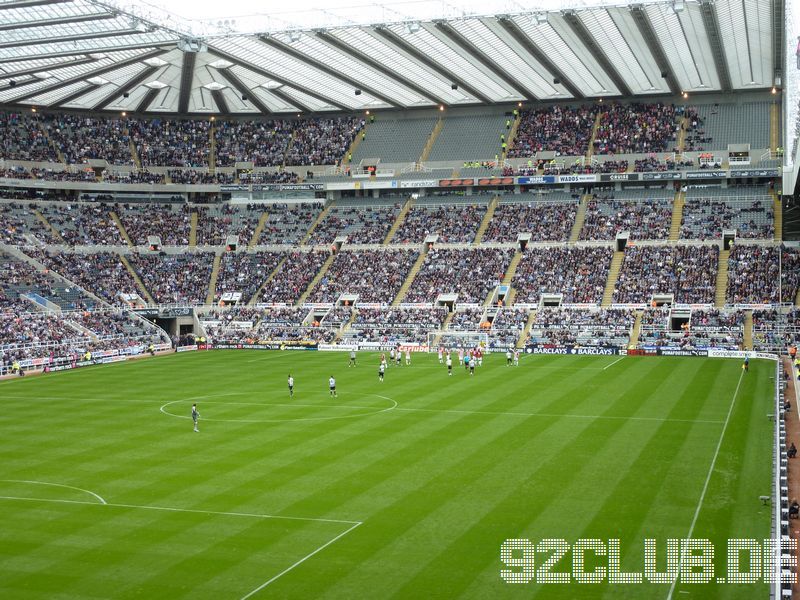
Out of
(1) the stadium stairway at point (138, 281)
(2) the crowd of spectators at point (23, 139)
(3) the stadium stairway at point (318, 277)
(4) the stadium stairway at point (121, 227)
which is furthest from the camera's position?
(4) the stadium stairway at point (121, 227)

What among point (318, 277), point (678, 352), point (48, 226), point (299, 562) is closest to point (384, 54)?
point (318, 277)

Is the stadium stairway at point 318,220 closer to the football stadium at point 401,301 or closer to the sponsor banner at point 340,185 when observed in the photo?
the football stadium at point 401,301

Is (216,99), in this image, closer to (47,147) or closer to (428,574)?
(47,147)

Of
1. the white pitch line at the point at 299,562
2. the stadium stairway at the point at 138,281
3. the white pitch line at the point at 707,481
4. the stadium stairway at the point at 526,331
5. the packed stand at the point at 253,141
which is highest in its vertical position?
the packed stand at the point at 253,141

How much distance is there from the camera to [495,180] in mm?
84688

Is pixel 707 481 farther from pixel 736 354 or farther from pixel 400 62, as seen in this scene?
pixel 400 62

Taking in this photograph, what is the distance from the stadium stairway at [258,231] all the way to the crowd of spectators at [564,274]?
28.5m

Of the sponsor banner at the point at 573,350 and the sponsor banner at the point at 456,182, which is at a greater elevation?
the sponsor banner at the point at 456,182

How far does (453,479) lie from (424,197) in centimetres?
6569

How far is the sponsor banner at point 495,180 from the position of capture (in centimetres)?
8406

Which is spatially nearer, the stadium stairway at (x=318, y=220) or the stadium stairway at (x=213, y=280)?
the stadium stairway at (x=213, y=280)

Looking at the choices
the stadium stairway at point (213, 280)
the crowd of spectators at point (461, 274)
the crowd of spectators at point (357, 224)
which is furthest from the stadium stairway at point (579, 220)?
the stadium stairway at point (213, 280)

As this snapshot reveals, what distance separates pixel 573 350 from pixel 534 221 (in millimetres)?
21792

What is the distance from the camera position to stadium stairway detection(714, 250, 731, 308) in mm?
65750
